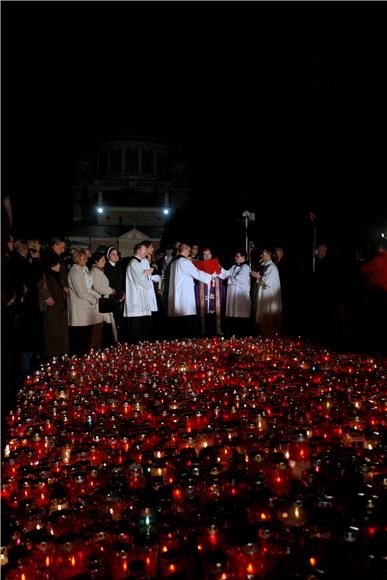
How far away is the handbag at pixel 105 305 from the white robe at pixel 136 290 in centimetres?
68

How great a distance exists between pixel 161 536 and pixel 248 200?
74.9ft

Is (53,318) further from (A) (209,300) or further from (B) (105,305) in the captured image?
(A) (209,300)

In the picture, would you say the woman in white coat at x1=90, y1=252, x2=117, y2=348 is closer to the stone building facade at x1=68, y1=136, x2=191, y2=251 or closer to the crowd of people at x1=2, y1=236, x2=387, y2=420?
the crowd of people at x1=2, y1=236, x2=387, y2=420

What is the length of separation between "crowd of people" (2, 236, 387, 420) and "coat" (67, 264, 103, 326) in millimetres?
17

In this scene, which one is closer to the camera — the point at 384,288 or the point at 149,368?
the point at 149,368

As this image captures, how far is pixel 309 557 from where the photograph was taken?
2.30 m

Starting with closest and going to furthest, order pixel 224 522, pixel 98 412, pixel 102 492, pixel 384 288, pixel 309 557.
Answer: pixel 309 557, pixel 224 522, pixel 102 492, pixel 98 412, pixel 384 288

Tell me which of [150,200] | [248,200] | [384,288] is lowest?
[384,288]

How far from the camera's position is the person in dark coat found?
8023 mm

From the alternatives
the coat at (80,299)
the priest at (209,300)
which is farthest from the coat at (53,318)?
the priest at (209,300)

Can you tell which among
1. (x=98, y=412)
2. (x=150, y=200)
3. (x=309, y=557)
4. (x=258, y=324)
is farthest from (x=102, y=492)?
(x=150, y=200)

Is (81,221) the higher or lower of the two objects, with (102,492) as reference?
higher

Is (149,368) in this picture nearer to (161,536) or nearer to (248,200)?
(161,536)

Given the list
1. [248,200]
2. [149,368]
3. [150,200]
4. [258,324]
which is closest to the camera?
[149,368]
